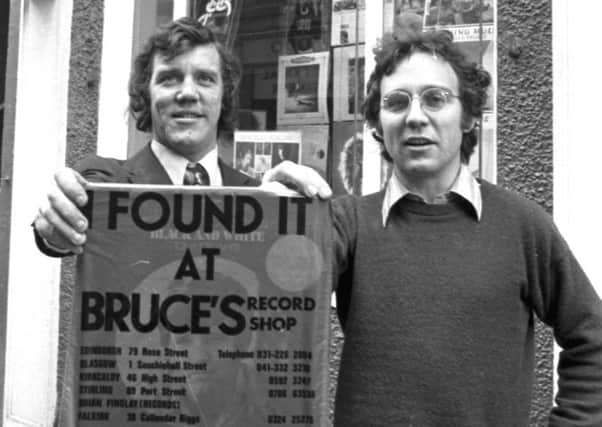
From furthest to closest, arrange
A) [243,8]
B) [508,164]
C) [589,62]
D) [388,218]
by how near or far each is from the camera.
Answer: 1. [243,8]
2. [508,164]
3. [589,62]
4. [388,218]

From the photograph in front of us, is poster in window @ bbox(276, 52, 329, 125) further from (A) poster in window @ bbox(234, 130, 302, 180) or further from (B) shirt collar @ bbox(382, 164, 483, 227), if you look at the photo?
(B) shirt collar @ bbox(382, 164, 483, 227)

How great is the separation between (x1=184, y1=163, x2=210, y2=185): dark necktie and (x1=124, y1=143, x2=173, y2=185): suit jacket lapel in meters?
0.05

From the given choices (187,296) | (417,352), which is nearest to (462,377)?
(417,352)

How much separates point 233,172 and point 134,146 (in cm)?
321

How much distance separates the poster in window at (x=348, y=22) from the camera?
4617 mm

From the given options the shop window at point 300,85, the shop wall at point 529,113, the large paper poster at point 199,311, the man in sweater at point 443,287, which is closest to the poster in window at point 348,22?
the shop window at point 300,85

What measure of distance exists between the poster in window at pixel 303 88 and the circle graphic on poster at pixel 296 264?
282 cm

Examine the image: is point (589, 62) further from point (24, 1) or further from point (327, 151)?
point (24, 1)

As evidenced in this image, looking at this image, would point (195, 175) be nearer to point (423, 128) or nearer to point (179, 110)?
point (179, 110)

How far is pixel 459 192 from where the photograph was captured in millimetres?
2057

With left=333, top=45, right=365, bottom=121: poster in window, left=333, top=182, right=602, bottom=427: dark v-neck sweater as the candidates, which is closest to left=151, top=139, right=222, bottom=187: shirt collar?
left=333, top=182, right=602, bottom=427: dark v-neck sweater

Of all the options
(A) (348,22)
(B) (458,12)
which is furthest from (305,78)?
(B) (458,12)

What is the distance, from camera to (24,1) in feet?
19.9

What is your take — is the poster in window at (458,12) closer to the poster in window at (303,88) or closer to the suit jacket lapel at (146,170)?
the poster in window at (303,88)
